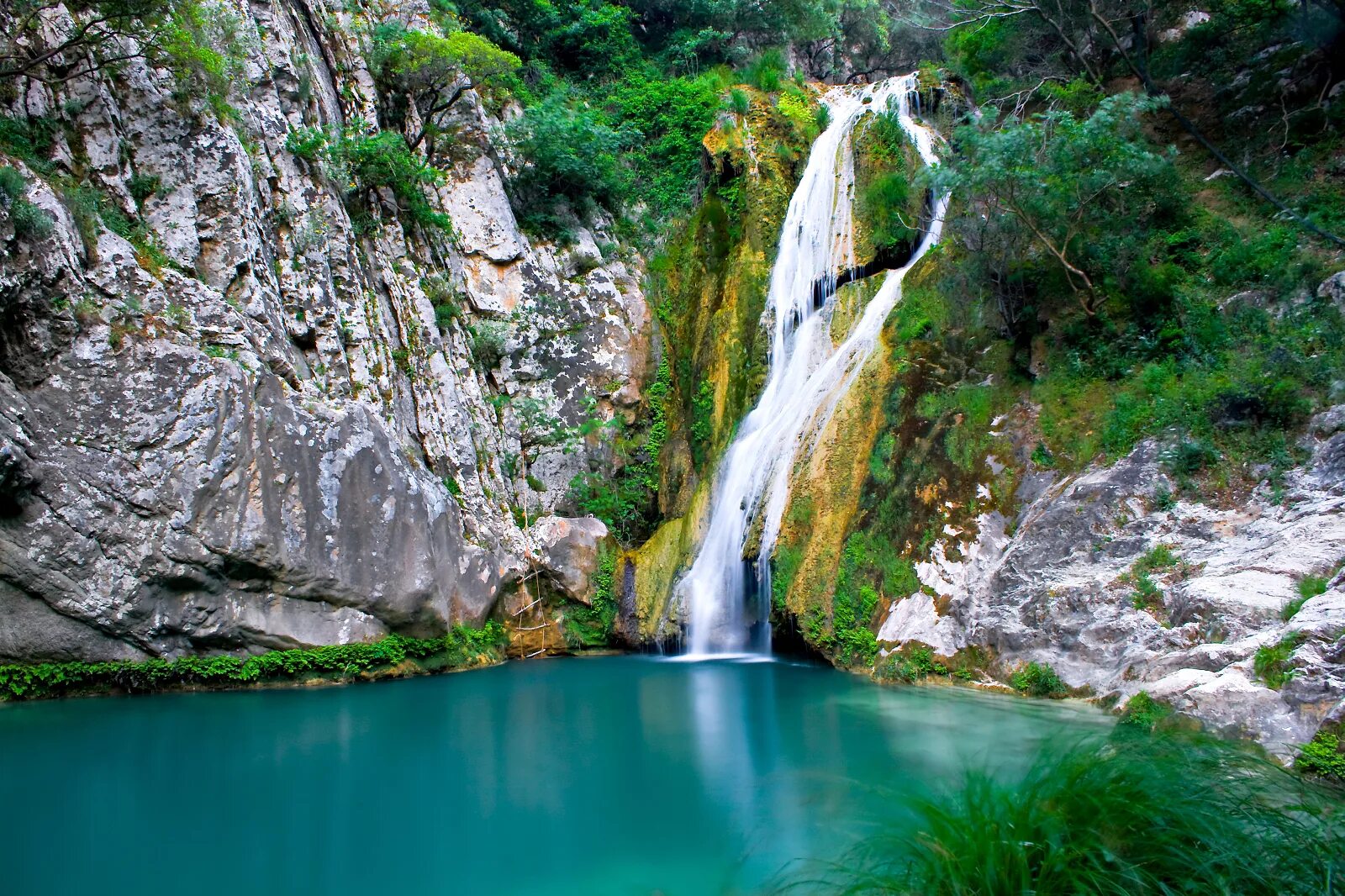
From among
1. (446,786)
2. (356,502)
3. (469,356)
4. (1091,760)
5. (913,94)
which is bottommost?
(446,786)

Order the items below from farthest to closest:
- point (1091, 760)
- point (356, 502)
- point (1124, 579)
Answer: point (356, 502) → point (1124, 579) → point (1091, 760)

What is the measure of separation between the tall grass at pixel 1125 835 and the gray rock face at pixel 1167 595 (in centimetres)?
384

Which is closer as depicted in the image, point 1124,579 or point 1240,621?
point 1240,621

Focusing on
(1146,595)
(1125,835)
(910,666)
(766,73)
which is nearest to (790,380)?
(910,666)

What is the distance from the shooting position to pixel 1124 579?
356 inches

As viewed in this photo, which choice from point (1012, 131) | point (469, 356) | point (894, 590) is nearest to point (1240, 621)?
point (894, 590)

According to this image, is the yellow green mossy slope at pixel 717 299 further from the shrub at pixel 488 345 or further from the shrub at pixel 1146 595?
the shrub at pixel 1146 595

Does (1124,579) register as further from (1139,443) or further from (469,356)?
(469,356)

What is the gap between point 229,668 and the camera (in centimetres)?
1191

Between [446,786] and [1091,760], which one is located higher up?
[1091,760]

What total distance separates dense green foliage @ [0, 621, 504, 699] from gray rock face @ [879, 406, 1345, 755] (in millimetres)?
7571

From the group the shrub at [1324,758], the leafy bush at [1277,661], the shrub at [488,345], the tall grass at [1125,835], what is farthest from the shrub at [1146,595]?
the shrub at [488,345]

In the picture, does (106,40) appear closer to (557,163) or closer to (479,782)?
(557,163)

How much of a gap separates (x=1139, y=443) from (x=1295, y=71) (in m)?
8.69
